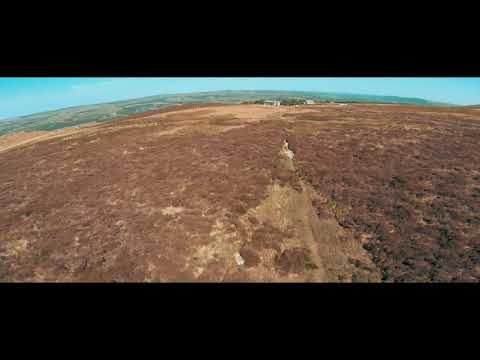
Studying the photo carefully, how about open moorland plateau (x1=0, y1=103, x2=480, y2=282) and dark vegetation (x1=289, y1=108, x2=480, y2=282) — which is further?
dark vegetation (x1=289, y1=108, x2=480, y2=282)

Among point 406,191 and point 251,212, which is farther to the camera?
point 406,191

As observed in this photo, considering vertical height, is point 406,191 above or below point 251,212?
above

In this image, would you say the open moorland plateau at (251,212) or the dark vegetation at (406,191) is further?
the dark vegetation at (406,191)
